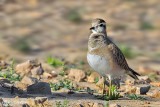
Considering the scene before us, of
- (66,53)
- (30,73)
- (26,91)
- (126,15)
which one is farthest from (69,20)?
(26,91)

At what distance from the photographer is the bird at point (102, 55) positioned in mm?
6262

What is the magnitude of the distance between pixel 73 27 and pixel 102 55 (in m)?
12.7

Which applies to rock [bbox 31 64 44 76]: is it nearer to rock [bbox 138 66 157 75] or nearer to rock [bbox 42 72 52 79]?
rock [bbox 42 72 52 79]

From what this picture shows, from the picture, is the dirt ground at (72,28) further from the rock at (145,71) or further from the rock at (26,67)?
the rock at (26,67)

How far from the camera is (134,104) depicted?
242 inches

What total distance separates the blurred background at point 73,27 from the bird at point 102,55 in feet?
13.4

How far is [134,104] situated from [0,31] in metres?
12.0

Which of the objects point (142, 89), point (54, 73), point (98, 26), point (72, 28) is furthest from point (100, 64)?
point (72, 28)

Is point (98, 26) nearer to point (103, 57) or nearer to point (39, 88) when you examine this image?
point (103, 57)

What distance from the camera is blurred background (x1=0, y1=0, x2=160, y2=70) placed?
46.4 ft

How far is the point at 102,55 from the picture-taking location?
247 inches

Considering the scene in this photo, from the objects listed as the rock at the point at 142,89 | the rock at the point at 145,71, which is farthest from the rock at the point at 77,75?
the rock at the point at 145,71

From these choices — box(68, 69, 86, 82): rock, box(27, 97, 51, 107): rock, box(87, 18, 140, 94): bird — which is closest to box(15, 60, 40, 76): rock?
box(68, 69, 86, 82): rock

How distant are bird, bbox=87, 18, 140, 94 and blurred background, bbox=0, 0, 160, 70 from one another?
409 centimetres
